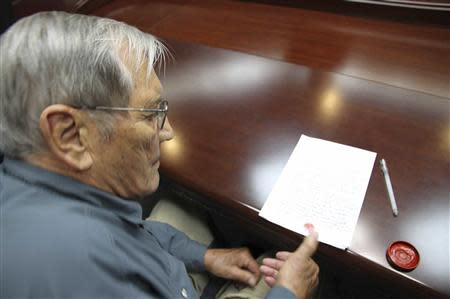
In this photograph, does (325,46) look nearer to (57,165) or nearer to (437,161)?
(437,161)

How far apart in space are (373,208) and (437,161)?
8.1 inches

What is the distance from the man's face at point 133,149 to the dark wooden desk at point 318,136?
0.64 feet

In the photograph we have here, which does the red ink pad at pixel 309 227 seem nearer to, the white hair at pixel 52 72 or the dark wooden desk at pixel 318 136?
the dark wooden desk at pixel 318 136

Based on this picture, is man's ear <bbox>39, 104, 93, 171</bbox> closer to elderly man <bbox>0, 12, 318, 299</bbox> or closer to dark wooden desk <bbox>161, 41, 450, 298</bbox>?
elderly man <bbox>0, 12, 318, 299</bbox>

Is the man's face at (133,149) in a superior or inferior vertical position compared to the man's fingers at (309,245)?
superior

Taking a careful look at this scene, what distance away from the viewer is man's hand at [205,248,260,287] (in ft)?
2.57

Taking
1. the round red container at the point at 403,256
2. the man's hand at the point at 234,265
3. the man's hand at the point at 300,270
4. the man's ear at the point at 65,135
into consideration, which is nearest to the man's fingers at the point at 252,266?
the man's hand at the point at 234,265

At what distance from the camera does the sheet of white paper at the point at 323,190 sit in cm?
64

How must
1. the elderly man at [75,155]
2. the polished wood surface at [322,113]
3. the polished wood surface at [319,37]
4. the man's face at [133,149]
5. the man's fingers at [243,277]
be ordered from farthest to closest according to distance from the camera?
the polished wood surface at [319,37] → the man's fingers at [243,277] → the polished wood surface at [322,113] → the man's face at [133,149] → the elderly man at [75,155]

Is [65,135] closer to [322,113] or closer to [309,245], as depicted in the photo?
[309,245]

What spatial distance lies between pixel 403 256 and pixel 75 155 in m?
0.58

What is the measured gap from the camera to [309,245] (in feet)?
2.02

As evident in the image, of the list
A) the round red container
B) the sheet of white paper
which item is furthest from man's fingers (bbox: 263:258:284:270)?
the round red container

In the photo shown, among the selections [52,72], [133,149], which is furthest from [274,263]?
[52,72]
